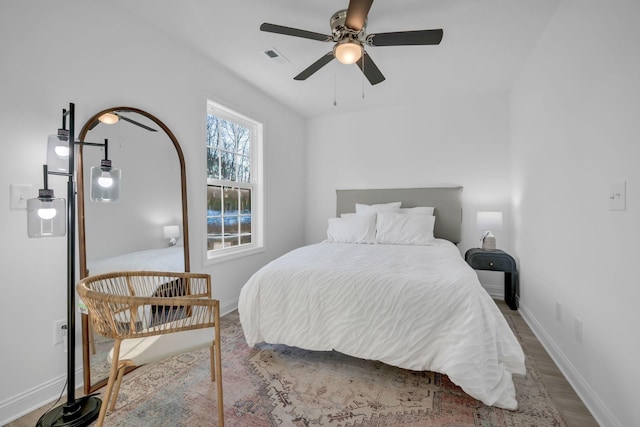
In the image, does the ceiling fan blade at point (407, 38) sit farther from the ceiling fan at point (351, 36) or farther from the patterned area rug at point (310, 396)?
the patterned area rug at point (310, 396)

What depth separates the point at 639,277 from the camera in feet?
4.06

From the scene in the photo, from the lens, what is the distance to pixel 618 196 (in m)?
1.38

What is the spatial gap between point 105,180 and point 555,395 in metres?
3.19

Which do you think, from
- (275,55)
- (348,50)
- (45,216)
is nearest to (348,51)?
(348,50)

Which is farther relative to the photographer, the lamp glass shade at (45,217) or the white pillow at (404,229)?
the white pillow at (404,229)

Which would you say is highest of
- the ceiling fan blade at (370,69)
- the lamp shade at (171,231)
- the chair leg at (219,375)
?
the ceiling fan blade at (370,69)

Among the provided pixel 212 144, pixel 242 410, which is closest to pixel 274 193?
pixel 212 144

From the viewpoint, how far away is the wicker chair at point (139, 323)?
4.18 feet

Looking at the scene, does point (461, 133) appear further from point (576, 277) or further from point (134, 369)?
point (134, 369)

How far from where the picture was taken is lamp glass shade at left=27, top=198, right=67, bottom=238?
1.42 m

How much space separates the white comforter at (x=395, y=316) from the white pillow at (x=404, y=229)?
95 cm

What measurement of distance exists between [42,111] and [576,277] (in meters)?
3.46

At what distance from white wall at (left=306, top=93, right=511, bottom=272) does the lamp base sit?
3.44 metres

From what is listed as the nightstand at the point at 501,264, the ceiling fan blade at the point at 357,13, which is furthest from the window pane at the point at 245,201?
the nightstand at the point at 501,264
